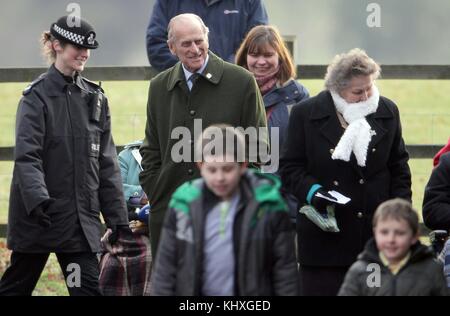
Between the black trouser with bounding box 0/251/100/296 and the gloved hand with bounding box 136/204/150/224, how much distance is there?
22.7 inches

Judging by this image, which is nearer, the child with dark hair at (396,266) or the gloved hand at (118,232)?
the child with dark hair at (396,266)

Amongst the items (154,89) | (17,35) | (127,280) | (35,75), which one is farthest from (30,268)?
(17,35)

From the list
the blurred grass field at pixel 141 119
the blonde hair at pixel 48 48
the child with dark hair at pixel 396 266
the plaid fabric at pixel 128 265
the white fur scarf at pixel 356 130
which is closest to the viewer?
the child with dark hair at pixel 396 266

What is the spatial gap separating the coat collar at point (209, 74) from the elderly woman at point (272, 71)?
0.65 metres

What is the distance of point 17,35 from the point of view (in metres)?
16.3

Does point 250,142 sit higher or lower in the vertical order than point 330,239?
higher

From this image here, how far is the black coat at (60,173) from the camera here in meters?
7.88

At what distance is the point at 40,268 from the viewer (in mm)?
8109

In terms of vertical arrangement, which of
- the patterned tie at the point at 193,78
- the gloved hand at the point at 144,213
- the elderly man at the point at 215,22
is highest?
the elderly man at the point at 215,22

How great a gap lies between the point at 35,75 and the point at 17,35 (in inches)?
243

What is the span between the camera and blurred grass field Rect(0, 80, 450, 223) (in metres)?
11.8
